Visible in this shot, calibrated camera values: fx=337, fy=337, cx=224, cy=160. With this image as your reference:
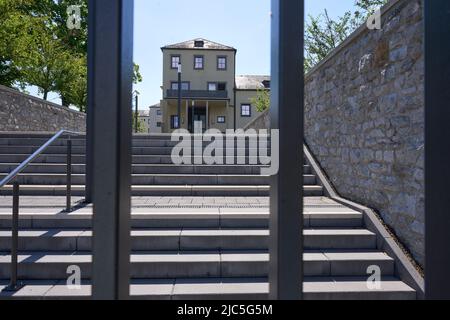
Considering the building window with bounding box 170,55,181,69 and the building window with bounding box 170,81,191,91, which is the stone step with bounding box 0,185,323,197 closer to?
the building window with bounding box 170,81,191,91

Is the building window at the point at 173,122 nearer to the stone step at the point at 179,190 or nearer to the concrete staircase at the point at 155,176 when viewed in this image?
the concrete staircase at the point at 155,176

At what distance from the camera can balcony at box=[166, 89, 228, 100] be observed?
2742 centimetres

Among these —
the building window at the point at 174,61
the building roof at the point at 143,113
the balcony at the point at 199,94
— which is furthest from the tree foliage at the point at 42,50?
the building roof at the point at 143,113

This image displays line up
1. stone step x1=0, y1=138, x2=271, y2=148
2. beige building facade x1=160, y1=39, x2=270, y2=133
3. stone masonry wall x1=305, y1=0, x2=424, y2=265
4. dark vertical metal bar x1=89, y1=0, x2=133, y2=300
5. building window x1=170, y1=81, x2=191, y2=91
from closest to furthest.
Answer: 1. dark vertical metal bar x1=89, y1=0, x2=133, y2=300
2. stone masonry wall x1=305, y1=0, x2=424, y2=265
3. stone step x1=0, y1=138, x2=271, y2=148
4. beige building facade x1=160, y1=39, x2=270, y2=133
5. building window x1=170, y1=81, x2=191, y2=91

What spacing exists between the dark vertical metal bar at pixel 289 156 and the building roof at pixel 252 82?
29.9m

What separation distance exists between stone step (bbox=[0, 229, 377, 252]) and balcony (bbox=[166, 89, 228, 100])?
24430 mm

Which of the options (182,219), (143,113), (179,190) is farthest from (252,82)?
(143,113)

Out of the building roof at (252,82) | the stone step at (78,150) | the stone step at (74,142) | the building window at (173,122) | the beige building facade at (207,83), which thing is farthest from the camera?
the building roof at (252,82)

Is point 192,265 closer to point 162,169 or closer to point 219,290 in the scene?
point 219,290

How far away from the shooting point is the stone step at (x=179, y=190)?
17.3 feet

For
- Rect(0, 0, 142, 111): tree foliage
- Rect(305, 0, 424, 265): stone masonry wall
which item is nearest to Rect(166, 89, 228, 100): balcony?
Rect(0, 0, 142, 111): tree foliage
